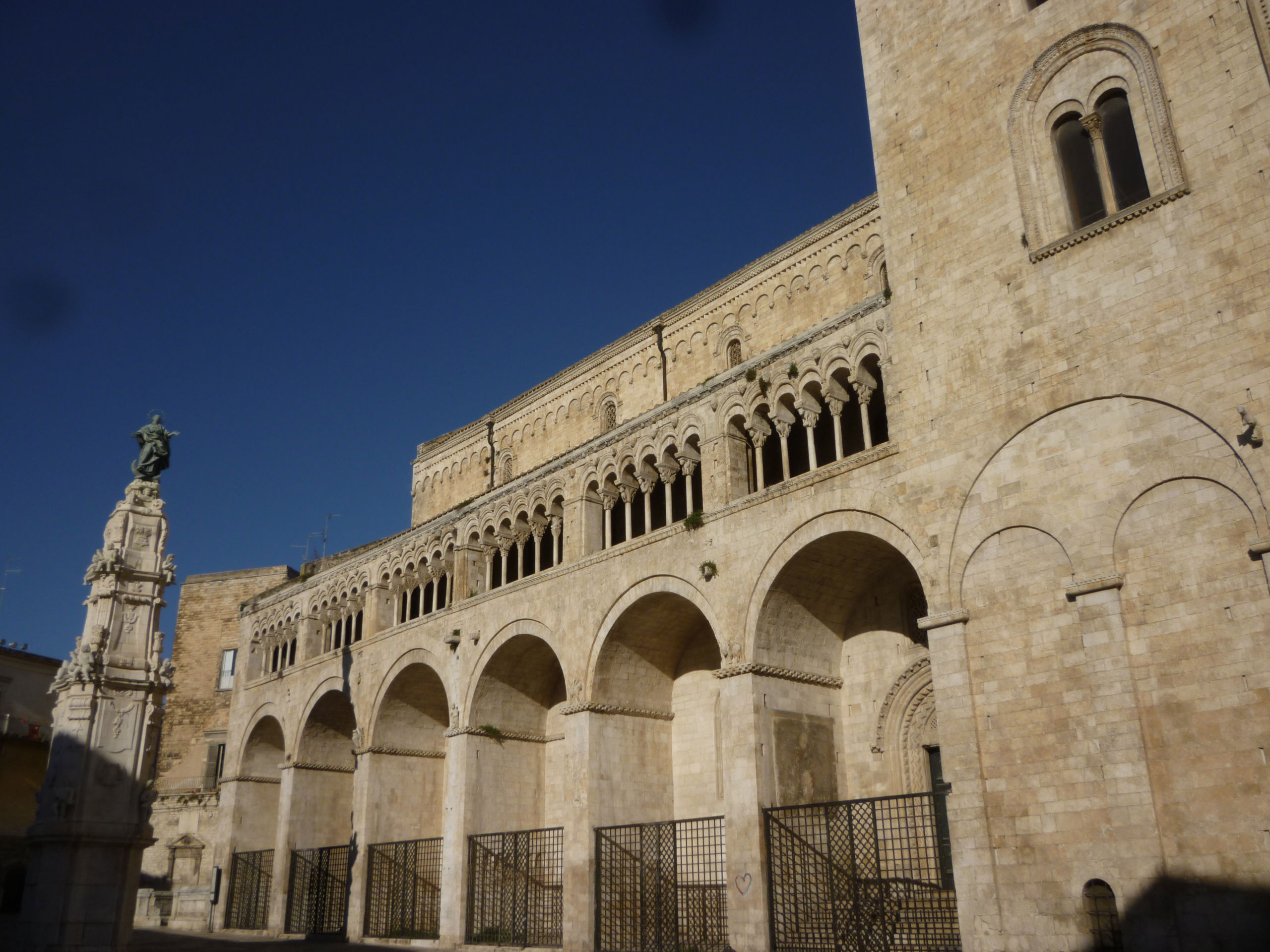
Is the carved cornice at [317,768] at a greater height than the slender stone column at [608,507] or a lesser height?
lesser

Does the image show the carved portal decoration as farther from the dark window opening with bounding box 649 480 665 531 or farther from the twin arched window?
the twin arched window

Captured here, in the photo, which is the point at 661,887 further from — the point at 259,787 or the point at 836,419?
the point at 259,787

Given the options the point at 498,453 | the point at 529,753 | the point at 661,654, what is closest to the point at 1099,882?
the point at 661,654

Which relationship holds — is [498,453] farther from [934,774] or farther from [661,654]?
[934,774]

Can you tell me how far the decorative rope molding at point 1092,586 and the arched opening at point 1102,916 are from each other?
3313mm

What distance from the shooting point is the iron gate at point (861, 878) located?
14.5 m

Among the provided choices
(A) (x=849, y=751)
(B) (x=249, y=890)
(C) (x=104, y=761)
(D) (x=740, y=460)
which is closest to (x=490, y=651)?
(D) (x=740, y=460)

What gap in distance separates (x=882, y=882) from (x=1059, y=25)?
40.8 feet

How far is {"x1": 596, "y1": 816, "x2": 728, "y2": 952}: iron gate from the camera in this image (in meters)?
17.7

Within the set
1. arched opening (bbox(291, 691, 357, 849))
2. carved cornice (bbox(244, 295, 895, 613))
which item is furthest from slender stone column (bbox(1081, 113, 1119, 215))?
arched opening (bbox(291, 691, 357, 849))

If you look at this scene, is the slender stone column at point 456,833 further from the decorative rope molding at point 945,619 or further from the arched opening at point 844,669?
the decorative rope molding at point 945,619

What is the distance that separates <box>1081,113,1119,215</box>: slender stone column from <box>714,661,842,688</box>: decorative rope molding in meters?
8.44

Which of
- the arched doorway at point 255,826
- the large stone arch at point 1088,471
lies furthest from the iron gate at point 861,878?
the arched doorway at point 255,826

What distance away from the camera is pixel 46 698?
3603 cm
